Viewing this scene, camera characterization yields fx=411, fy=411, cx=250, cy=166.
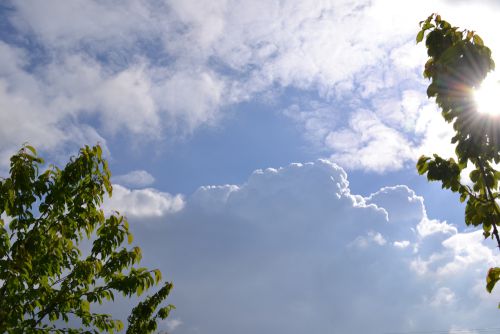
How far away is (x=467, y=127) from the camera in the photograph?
168 inches

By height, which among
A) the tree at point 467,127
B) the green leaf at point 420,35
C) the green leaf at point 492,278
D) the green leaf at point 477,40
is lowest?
the green leaf at point 492,278

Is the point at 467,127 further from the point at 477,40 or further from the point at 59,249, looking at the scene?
the point at 59,249

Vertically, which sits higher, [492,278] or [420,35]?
[420,35]

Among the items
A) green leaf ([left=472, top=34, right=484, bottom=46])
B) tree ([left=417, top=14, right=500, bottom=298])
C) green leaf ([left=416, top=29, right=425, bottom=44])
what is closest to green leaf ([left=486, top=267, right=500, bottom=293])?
tree ([left=417, top=14, right=500, bottom=298])

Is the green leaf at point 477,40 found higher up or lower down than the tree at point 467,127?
higher up

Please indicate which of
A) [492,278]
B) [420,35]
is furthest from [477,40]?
Answer: [492,278]

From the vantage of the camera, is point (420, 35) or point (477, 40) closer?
point (477, 40)

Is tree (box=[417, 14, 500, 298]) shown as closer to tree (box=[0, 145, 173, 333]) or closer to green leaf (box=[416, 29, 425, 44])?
green leaf (box=[416, 29, 425, 44])

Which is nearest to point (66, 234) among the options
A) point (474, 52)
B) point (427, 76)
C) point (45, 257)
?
point (45, 257)

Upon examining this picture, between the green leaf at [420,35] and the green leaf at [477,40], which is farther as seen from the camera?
the green leaf at [420,35]

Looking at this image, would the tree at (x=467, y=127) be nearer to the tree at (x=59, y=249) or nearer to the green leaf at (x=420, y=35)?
the green leaf at (x=420, y=35)

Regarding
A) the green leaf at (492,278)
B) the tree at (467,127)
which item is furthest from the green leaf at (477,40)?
the green leaf at (492,278)

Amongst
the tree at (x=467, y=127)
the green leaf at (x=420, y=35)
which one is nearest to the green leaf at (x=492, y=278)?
the tree at (x=467, y=127)

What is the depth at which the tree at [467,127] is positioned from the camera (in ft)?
13.8
